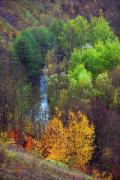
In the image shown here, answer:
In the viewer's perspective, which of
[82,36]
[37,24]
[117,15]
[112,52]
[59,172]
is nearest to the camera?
[59,172]

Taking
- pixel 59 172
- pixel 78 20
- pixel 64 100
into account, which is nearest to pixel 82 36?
pixel 78 20

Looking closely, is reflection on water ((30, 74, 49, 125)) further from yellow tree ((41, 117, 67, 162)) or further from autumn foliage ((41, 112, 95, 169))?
autumn foliage ((41, 112, 95, 169))

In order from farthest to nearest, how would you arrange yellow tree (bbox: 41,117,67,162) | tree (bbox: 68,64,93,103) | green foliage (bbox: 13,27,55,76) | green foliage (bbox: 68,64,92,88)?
green foliage (bbox: 13,27,55,76) → green foliage (bbox: 68,64,92,88) → tree (bbox: 68,64,93,103) → yellow tree (bbox: 41,117,67,162)

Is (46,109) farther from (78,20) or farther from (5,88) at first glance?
(78,20)

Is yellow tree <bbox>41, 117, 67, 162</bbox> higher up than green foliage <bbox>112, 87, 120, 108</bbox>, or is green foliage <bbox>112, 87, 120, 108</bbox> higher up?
green foliage <bbox>112, 87, 120, 108</bbox>

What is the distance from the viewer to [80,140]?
52688 mm

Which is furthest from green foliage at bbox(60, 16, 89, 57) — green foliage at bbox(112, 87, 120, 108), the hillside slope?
green foliage at bbox(112, 87, 120, 108)

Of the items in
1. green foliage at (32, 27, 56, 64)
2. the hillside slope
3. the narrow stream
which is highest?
the hillside slope

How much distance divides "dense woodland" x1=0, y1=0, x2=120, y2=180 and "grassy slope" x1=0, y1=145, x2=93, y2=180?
22.9 ft

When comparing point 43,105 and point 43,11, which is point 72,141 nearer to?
point 43,105

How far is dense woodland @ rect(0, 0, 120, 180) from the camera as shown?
5288 centimetres

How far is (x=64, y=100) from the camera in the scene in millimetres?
66375

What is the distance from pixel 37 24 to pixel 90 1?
93.6 feet

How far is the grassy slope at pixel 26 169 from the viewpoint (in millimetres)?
30375
